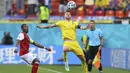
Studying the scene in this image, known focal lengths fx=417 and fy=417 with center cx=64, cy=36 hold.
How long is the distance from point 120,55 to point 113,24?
2541 millimetres

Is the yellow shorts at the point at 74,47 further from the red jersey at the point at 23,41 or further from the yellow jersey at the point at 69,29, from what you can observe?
the red jersey at the point at 23,41

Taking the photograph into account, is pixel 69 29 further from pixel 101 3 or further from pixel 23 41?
pixel 101 3

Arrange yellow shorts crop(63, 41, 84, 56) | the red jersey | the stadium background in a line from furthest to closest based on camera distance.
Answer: the stadium background < yellow shorts crop(63, 41, 84, 56) < the red jersey

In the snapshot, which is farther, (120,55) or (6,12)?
(6,12)

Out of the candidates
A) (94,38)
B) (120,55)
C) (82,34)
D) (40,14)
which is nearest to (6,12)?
(40,14)

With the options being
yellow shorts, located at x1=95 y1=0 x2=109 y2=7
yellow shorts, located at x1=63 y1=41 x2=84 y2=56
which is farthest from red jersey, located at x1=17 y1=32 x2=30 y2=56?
yellow shorts, located at x1=95 y1=0 x2=109 y2=7

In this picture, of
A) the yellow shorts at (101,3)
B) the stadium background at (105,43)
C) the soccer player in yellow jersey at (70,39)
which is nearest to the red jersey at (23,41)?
the soccer player in yellow jersey at (70,39)

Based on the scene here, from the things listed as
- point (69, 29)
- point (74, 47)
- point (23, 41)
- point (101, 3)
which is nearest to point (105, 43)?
point (101, 3)

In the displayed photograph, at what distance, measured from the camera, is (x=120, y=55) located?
753 inches

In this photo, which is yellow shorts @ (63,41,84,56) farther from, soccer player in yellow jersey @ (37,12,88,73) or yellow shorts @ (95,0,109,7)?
yellow shorts @ (95,0,109,7)

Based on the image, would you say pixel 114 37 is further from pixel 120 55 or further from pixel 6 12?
pixel 6 12

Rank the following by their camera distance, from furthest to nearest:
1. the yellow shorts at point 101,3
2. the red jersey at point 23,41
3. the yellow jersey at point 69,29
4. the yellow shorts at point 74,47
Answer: the yellow shorts at point 101,3 < the yellow jersey at point 69,29 < the yellow shorts at point 74,47 < the red jersey at point 23,41

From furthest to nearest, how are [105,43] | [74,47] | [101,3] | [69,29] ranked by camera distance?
[101,3]
[105,43]
[69,29]
[74,47]

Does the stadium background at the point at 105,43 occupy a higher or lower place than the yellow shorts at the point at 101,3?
lower
